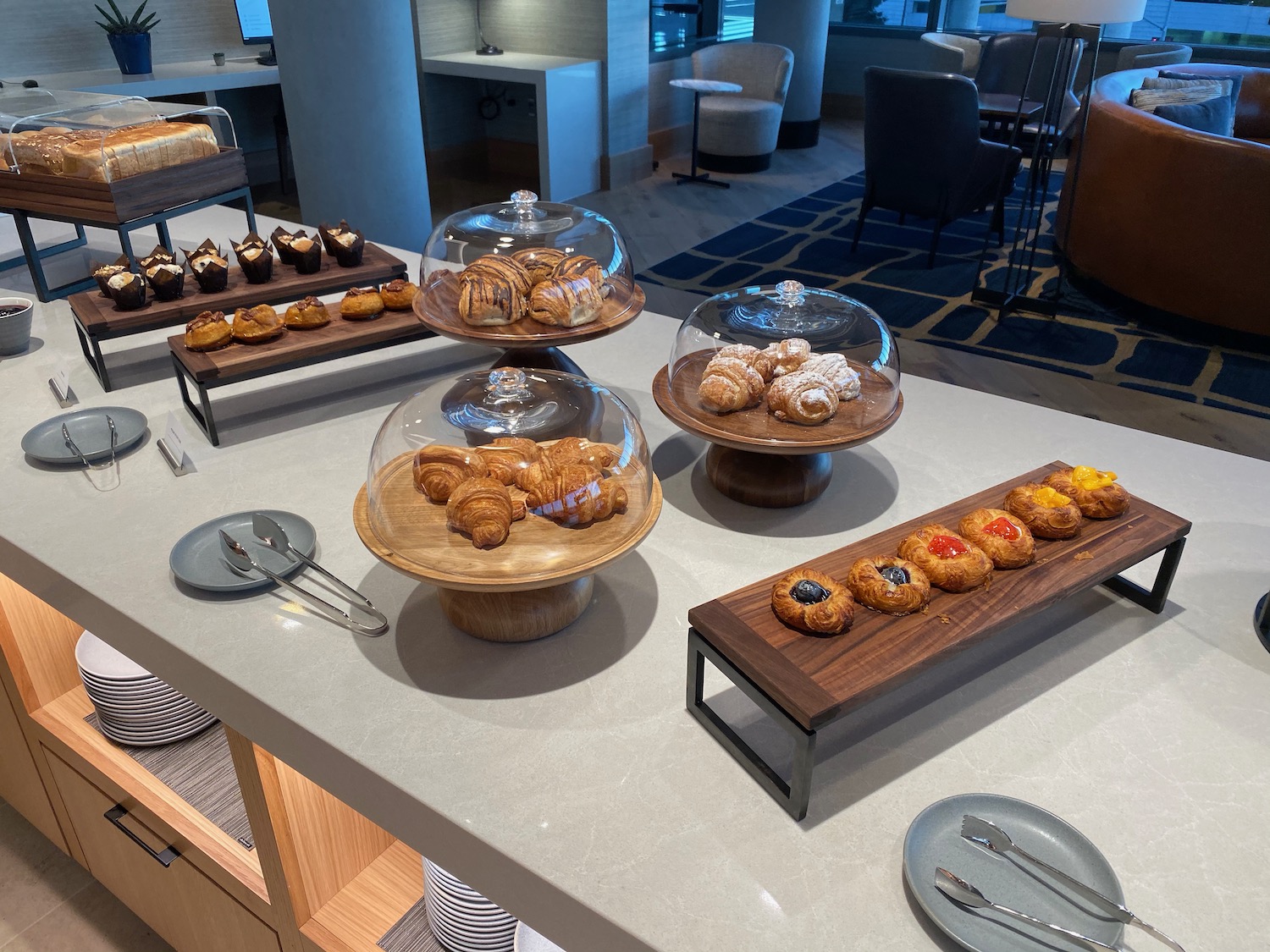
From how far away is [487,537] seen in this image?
783 mm

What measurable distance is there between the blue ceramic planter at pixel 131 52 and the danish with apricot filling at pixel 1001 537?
4.39 meters

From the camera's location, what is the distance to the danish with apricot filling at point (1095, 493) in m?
0.90

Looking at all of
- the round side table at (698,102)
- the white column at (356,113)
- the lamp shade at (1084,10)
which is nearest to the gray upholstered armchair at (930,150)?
the lamp shade at (1084,10)

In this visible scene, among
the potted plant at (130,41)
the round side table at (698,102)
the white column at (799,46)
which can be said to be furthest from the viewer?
the white column at (799,46)

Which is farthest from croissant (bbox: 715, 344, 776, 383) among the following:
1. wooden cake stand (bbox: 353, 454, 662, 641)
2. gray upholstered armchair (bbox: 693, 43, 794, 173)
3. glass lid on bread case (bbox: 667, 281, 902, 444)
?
gray upholstered armchair (bbox: 693, 43, 794, 173)

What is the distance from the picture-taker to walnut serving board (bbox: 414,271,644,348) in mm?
1151

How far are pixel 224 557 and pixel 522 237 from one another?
1.96 feet

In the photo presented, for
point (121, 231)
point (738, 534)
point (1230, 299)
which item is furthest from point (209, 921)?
point (1230, 299)

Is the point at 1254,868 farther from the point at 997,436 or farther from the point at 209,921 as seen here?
the point at 209,921

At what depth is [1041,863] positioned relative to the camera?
2.14ft

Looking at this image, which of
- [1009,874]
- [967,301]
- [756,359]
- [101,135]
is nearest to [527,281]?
[756,359]

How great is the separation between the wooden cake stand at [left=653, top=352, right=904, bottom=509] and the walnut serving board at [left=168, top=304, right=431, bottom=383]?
1.47ft

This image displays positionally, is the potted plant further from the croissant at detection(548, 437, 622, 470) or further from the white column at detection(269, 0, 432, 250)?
the croissant at detection(548, 437, 622, 470)

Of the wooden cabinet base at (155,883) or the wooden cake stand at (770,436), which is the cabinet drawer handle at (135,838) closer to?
the wooden cabinet base at (155,883)
